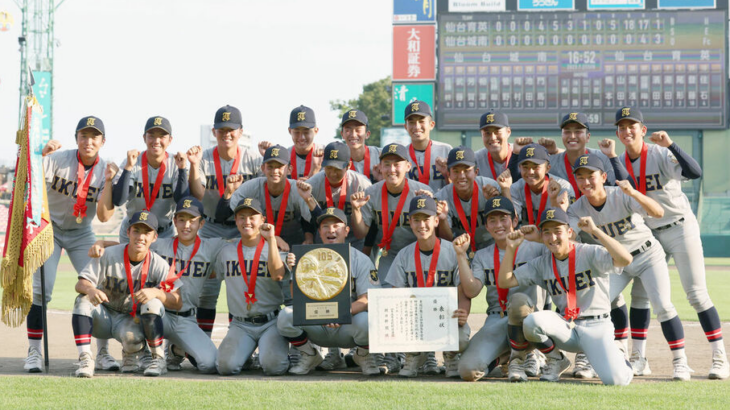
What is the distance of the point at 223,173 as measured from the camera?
737 centimetres

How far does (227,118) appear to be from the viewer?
7.23 m

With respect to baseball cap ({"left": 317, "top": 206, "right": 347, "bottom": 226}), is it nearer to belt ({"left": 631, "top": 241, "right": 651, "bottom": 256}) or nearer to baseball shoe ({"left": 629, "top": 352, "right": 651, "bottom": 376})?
belt ({"left": 631, "top": 241, "right": 651, "bottom": 256})

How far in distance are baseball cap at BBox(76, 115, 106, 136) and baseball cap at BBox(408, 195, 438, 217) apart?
2.94 meters

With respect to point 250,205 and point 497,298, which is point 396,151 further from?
point 497,298

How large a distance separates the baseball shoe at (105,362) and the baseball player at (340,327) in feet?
4.88

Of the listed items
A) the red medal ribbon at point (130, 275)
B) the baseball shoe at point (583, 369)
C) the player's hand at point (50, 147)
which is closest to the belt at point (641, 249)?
the baseball shoe at point (583, 369)

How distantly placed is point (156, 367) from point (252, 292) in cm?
100

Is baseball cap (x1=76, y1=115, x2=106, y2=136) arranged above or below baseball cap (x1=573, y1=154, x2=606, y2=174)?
above

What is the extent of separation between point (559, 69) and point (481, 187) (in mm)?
19403

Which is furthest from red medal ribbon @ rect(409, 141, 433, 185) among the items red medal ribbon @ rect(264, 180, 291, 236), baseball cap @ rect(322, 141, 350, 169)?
red medal ribbon @ rect(264, 180, 291, 236)

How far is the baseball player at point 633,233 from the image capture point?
247 inches

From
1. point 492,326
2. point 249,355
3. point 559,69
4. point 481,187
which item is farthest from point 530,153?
Result: point 559,69

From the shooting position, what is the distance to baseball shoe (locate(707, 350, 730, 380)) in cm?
615

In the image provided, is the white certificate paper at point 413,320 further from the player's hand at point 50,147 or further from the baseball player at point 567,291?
the player's hand at point 50,147
